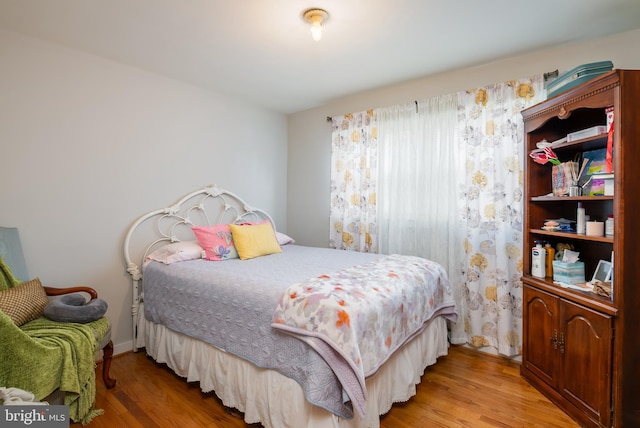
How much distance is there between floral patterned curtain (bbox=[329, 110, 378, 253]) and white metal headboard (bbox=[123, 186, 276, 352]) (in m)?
1.00

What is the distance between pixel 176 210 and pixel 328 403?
2.30 metres

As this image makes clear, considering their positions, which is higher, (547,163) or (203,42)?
(203,42)

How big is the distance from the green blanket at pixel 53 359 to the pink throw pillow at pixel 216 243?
93 cm

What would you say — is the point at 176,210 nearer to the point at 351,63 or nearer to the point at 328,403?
the point at 351,63

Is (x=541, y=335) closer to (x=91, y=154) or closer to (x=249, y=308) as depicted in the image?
(x=249, y=308)

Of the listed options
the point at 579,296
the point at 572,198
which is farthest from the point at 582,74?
the point at 579,296

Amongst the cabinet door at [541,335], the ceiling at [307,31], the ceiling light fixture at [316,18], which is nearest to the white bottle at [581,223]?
the cabinet door at [541,335]

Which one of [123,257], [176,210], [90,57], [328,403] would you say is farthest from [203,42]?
[328,403]

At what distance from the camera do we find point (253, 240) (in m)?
Result: 2.88

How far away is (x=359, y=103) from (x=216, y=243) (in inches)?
85.2

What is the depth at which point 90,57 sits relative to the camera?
2.47 m

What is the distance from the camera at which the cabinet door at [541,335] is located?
2008 mm

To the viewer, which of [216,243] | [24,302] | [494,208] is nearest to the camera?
[24,302]

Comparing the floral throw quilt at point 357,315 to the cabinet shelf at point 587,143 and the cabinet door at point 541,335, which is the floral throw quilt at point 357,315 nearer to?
the cabinet door at point 541,335
